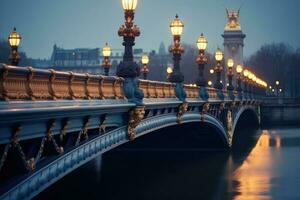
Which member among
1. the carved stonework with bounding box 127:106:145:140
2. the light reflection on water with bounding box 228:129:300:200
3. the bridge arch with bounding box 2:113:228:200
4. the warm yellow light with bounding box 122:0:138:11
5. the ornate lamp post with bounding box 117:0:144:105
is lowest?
the light reflection on water with bounding box 228:129:300:200

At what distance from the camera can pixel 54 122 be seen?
18406mm

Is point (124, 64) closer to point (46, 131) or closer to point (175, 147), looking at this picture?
point (46, 131)

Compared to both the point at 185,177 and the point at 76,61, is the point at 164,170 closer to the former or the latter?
the point at 185,177

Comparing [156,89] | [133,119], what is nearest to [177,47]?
[156,89]

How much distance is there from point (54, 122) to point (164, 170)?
→ 3086cm

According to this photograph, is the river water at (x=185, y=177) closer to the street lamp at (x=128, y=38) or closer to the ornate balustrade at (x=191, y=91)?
the ornate balustrade at (x=191, y=91)

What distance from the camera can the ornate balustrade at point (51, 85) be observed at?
16.5 meters

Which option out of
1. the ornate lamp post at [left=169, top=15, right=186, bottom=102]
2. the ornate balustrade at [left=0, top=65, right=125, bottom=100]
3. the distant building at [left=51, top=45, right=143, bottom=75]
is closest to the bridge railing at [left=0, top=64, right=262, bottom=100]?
the ornate balustrade at [left=0, top=65, right=125, bottom=100]

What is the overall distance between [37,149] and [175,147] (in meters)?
41.6

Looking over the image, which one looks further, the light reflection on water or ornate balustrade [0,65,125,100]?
the light reflection on water

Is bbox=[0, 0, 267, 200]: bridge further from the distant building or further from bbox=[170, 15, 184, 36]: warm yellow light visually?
the distant building

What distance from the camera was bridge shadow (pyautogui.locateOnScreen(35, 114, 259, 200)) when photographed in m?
38.6

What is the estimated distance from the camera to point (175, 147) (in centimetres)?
5991

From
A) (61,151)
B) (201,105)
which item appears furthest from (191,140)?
(61,151)
